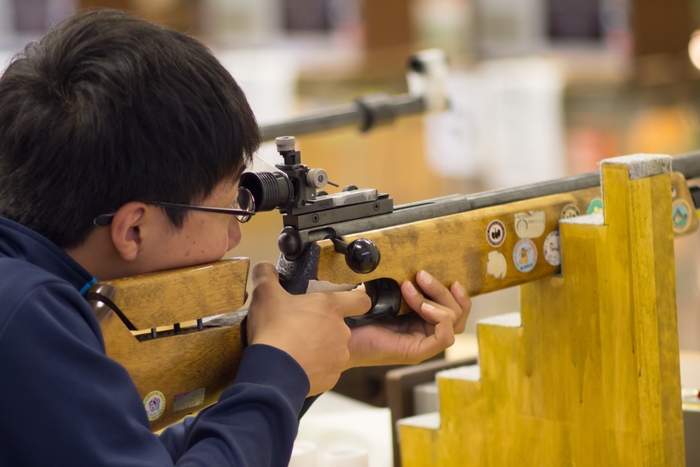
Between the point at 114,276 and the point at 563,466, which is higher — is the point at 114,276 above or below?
above

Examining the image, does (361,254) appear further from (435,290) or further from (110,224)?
Result: (110,224)

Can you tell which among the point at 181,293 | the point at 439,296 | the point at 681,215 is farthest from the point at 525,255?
the point at 181,293

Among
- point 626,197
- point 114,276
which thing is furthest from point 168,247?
A: point 626,197

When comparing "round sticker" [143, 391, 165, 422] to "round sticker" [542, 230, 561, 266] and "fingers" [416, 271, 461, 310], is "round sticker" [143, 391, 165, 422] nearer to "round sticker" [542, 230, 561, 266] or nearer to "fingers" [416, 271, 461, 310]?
"fingers" [416, 271, 461, 310]

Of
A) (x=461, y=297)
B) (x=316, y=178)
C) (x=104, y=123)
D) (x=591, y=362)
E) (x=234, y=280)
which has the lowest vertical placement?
(x=591, y=362)

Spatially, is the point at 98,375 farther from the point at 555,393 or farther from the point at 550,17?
the point at 550,17

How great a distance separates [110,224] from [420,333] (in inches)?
18.9

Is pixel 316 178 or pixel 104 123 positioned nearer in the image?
pixel 104 123

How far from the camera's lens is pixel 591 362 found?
1216 millimetres

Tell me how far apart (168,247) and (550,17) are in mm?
5299

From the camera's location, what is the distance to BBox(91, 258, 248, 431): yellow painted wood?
957mm

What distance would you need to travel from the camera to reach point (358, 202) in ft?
3.78

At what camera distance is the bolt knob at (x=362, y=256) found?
1.08 m

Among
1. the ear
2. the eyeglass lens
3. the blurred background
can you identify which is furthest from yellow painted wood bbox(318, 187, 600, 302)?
the blurred background
